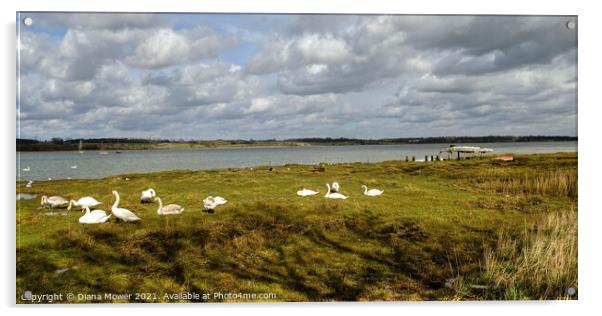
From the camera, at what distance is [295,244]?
24.6ft

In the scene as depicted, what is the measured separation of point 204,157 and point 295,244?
4.02m

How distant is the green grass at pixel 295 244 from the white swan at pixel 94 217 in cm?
16

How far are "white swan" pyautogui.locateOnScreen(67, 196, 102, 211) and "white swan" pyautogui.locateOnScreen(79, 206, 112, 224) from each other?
1.44 ft

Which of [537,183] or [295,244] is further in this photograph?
[537,183]

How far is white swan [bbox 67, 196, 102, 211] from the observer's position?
8.22 metres

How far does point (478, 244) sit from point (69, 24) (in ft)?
32.8

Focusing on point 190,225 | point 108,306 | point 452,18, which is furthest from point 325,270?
point 452,18

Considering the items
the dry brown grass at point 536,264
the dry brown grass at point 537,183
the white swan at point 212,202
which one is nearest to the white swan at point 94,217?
the white swan at point 212,202

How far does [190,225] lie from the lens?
7.92 metres

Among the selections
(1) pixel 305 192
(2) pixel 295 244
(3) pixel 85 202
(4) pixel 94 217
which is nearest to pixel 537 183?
(1) pixel 305 192

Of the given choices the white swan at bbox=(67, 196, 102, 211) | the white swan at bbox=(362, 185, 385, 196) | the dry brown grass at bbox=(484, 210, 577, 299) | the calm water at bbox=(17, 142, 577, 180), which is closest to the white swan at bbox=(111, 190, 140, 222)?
the white swan at bbox=(67, 196, 102, 211)

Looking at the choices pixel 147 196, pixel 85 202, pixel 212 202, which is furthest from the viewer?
pixel 147 196

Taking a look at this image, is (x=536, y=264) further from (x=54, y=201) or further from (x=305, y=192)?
(x=54, y=201)

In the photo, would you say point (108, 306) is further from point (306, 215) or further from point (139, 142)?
point (306, 215)
